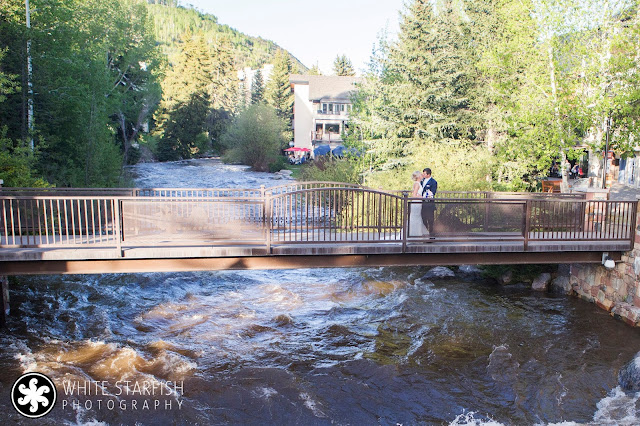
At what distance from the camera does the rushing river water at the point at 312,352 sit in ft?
28.9

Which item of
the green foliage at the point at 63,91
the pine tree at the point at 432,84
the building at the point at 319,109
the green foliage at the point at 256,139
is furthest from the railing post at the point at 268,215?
the building at the point at 319,109

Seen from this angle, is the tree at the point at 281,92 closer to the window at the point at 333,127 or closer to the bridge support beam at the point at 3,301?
the window at the point at 333,127

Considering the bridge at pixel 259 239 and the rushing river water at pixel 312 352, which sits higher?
the bridge at pixel 259 239

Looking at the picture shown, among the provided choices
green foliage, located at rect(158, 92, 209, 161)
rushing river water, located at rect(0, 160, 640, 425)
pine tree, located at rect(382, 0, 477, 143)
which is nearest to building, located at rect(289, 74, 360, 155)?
green foliage, located at rect(158, 92, 209, 161)

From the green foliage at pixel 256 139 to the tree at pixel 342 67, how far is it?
46.8m

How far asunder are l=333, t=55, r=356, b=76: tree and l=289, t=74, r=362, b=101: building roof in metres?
24.5

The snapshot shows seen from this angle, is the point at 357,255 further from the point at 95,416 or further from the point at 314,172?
the point at 314,172

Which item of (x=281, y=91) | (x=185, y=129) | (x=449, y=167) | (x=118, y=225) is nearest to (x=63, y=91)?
(x=118, y=225)

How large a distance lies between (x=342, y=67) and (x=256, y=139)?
168ft

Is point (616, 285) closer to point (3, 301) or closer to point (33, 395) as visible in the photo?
point (33, 395)

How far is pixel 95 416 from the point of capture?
8.38 m

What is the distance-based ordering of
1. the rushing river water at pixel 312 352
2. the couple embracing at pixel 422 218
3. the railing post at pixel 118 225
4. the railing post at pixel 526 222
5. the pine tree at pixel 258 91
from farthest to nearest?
the pine tree at pixel 258 91 < the railing post at pixel 526 222 < the couple embracing at pixel 422 218 < the railing post at pixel 118 225 < the rushing river water at pixel 312 352

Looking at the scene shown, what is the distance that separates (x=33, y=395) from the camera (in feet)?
29.3

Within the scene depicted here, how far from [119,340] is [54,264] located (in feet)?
7.42
